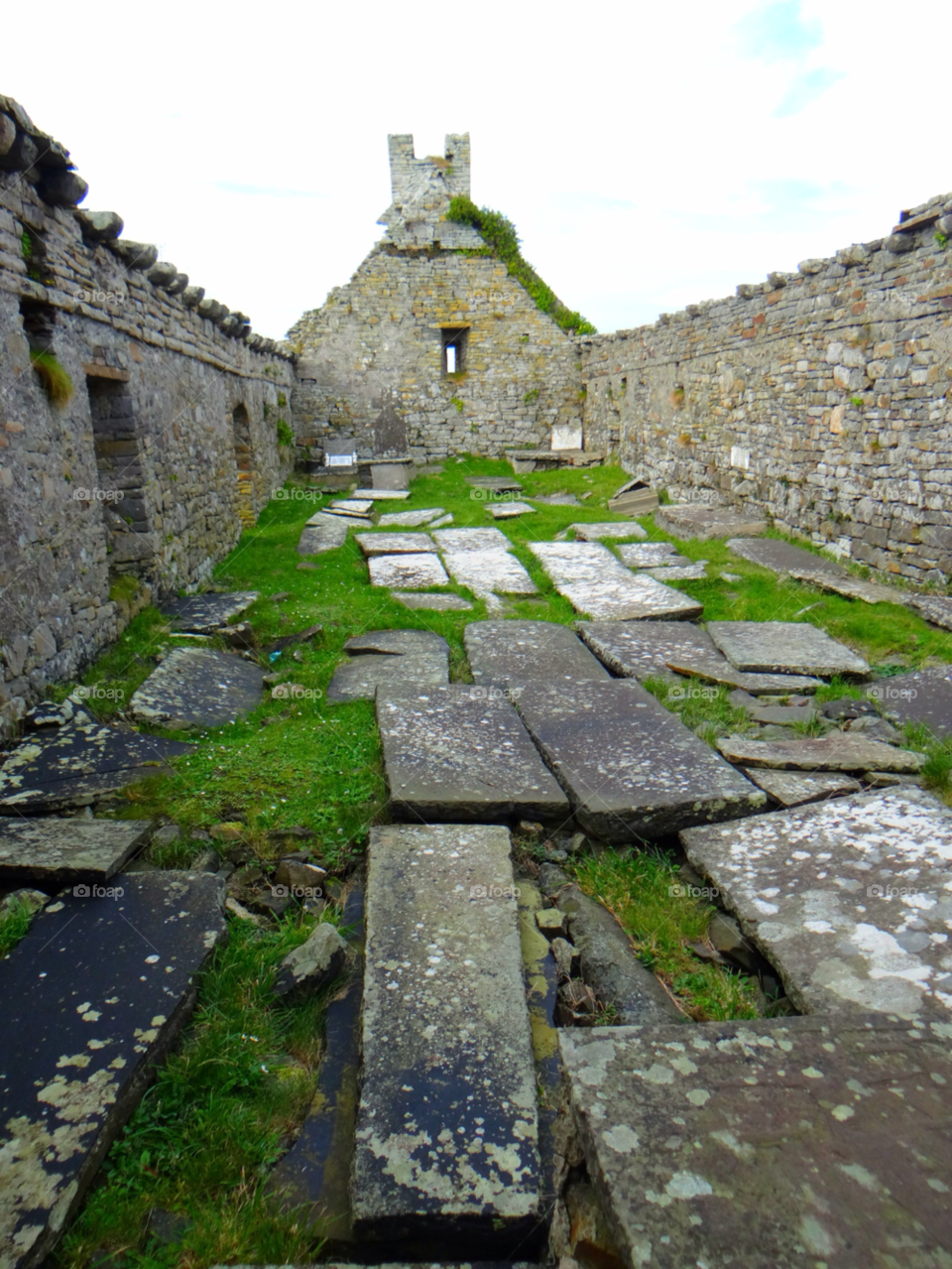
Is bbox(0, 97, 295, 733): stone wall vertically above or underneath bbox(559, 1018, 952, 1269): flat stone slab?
above

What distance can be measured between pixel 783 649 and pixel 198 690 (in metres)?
4.09

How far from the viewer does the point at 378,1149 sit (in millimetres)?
1867

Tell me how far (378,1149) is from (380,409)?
1590cm

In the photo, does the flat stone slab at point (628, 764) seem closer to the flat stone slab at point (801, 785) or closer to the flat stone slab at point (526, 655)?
the flat stone slab at point (801, 785)

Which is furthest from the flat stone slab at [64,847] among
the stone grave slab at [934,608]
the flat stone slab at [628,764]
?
the stone grave slab at [934,608]

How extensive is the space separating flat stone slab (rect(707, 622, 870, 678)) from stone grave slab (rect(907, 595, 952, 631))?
88 cm

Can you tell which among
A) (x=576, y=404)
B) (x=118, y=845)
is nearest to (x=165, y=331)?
(x=118, y=845)

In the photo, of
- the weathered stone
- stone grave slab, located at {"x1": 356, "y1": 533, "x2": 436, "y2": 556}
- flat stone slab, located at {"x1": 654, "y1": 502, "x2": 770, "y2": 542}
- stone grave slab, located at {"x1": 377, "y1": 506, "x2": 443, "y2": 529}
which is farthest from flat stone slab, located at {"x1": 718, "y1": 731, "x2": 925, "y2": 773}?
stone grave slab, located at {"x1": 377, "y1": 506, "x2": 443, "y2": 529}

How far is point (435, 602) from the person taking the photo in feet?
22.4

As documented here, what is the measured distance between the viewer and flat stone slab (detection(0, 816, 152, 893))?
9.23 feet

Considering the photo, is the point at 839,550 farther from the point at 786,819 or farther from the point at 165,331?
the point at 165,331

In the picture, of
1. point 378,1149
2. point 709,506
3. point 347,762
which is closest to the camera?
point 378,1149

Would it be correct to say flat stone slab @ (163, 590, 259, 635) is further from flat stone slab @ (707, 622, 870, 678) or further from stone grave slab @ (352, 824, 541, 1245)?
flat stone slab @ (707, 622, 870, 678)

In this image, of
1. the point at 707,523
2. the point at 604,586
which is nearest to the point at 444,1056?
the point at 604,586
